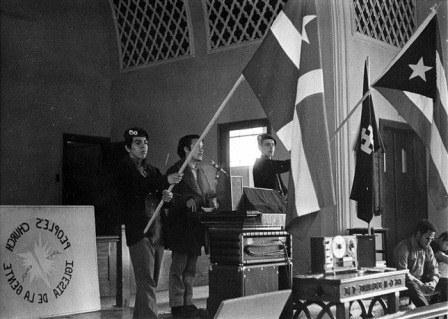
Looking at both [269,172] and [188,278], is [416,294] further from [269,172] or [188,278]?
[188,278]

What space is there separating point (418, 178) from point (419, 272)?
2.24 metres

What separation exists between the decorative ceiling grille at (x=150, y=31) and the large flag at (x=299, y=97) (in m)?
4.37

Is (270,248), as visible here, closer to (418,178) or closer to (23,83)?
(418,178)

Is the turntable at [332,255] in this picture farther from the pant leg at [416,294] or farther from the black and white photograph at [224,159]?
the pant leg at [416,294]

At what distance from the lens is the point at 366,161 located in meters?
5.57

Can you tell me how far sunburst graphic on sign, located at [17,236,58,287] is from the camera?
4.46 m

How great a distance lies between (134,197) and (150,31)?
4584 mm

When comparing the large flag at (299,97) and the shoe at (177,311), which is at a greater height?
the large flag at (299,97)

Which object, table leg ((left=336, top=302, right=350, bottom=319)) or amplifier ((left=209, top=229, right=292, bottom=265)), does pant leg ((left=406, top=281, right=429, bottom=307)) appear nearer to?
amplifier ((left=209, top=229, right=292, bottom=265))

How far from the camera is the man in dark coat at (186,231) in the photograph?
188 inches

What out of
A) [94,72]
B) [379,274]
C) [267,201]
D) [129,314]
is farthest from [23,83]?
[379,274]

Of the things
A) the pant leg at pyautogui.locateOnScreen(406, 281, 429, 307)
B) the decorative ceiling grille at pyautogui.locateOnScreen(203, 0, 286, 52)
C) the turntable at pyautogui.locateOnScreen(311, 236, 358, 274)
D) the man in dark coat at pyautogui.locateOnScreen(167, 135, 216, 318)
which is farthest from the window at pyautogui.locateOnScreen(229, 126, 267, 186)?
the turntable at pyautogui.locateOnScreen(311, 236, 358, 274)

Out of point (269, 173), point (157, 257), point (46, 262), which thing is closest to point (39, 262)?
point (46, 262)

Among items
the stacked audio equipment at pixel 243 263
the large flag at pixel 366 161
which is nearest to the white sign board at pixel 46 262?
the stacked audio equipment at pixel 243 263
